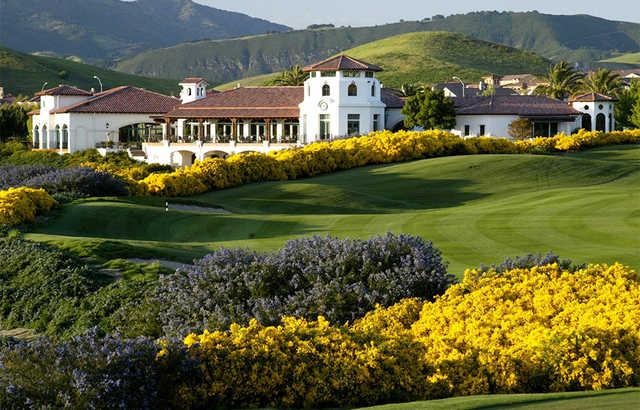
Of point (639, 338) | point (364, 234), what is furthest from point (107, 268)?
point (639, 338)

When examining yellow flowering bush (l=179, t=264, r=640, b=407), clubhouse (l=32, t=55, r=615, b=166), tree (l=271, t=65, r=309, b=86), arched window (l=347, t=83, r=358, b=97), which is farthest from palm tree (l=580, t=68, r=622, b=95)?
yellow flowering bush (l=179, t=264, r=640, b=407)

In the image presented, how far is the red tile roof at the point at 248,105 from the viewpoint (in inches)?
3226

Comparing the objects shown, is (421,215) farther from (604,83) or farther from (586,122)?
(604,83)

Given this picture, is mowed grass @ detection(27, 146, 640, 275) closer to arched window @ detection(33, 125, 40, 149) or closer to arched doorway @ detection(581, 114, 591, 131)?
arched doorway @ detection(581, 114, 591, 131)

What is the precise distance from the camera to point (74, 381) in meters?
10.5

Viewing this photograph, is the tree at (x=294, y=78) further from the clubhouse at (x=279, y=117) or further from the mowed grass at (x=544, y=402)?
the mowed grass at (x=544, y=402)

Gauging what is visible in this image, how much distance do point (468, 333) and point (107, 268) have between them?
996 cm

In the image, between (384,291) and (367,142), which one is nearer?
(384,291)

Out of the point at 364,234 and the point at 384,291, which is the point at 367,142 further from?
the point at 384,291

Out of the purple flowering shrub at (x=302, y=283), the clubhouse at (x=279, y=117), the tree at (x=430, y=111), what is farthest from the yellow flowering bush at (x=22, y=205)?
the tree at (x=430, y=111)

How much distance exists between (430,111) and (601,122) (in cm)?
1854

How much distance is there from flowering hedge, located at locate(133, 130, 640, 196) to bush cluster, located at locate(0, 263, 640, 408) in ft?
94.7

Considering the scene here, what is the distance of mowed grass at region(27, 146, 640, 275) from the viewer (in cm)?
2233

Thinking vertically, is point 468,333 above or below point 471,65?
below
